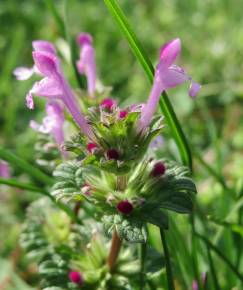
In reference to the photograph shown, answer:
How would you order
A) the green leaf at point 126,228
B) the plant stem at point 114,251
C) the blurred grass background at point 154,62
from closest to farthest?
the green leaf at point 126,228, the plant stem at point 114,251, the blurred grass background at point 154,62

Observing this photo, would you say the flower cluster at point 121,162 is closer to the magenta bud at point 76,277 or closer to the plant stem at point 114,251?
the plant stem at point 114,251

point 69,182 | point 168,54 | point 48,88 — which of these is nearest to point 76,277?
point 69,182

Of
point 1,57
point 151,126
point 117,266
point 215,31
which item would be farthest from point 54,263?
point 215,31

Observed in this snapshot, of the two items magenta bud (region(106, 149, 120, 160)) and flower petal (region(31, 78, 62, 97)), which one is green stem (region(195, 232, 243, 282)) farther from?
flower petal (region(31, 78, 62, 97))

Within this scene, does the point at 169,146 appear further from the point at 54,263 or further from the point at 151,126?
the point at 151,126

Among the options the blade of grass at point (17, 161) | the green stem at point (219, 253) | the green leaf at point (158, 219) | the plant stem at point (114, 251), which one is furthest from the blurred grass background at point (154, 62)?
the green leaf at point (158, 219)

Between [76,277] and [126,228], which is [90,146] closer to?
[126,228]
